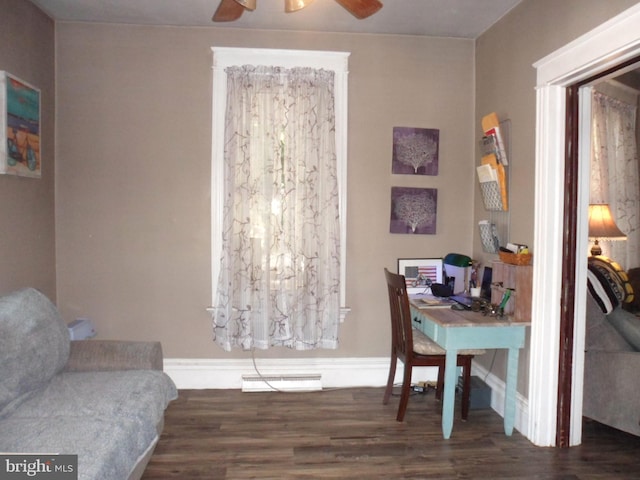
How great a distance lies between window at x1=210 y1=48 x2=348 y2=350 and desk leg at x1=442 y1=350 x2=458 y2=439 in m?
1.02

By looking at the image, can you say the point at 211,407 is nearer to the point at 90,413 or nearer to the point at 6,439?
the point at 90,413

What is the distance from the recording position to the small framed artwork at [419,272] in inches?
148

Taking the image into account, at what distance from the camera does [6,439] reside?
1.90 m

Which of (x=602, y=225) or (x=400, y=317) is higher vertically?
(x=602, y=225)

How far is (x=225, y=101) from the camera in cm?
357

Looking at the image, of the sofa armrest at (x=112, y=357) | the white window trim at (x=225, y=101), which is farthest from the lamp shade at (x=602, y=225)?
the sofa armrest at (x=112, y=357)

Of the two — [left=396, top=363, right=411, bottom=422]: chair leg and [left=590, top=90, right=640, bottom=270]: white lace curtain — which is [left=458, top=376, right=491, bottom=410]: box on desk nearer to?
[left=396, top=363, right=411, bottom=422]: chair leg

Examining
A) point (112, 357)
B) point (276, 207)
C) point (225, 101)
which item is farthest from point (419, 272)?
point (112, 357)

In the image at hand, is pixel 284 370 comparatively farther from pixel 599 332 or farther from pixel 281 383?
pixel 599 332

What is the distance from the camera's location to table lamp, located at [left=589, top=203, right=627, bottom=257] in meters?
3.71

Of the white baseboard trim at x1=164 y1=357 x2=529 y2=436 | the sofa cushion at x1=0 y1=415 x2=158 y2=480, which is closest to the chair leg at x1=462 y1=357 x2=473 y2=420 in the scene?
the white baseboard trim at x1=164 y1=357 x2=529 y2=436

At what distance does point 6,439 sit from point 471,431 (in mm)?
2471

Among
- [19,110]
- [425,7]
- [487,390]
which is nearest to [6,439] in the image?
[19,110]

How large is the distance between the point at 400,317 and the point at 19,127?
8.77ft
